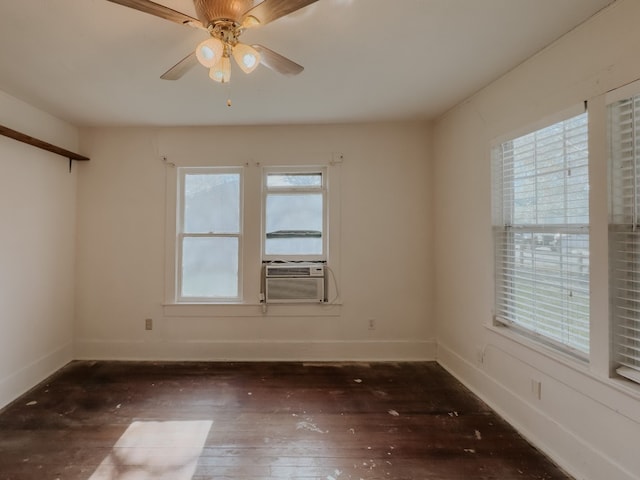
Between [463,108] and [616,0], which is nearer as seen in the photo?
[616,0]

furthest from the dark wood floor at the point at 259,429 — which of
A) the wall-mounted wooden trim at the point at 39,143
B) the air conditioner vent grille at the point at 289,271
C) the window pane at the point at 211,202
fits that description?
the wall-mounted wooden trim at the point at 39,143

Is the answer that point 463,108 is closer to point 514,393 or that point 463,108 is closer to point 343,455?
point 514,393

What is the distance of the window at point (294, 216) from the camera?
3.35 m

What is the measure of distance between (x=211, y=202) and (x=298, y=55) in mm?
1921

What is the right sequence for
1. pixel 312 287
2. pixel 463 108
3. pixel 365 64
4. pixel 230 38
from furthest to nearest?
pixel 312 287, pixel 463 108, pixel 365 64, pixel 230 38

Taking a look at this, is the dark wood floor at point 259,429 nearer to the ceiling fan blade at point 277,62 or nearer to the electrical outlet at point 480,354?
the electrical outlet at point 480,354

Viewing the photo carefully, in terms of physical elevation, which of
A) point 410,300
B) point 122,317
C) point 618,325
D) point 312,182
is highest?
point 312,182

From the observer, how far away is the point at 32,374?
270 cm

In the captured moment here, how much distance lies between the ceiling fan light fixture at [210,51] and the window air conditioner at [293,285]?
215 centimetres

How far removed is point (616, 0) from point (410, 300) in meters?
2.59

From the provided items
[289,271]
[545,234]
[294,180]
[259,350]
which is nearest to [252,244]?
[289,271]

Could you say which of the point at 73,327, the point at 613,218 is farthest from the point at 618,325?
the point at 73,327

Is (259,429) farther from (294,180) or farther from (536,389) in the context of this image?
(294,180)

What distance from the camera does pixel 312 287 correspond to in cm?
325
